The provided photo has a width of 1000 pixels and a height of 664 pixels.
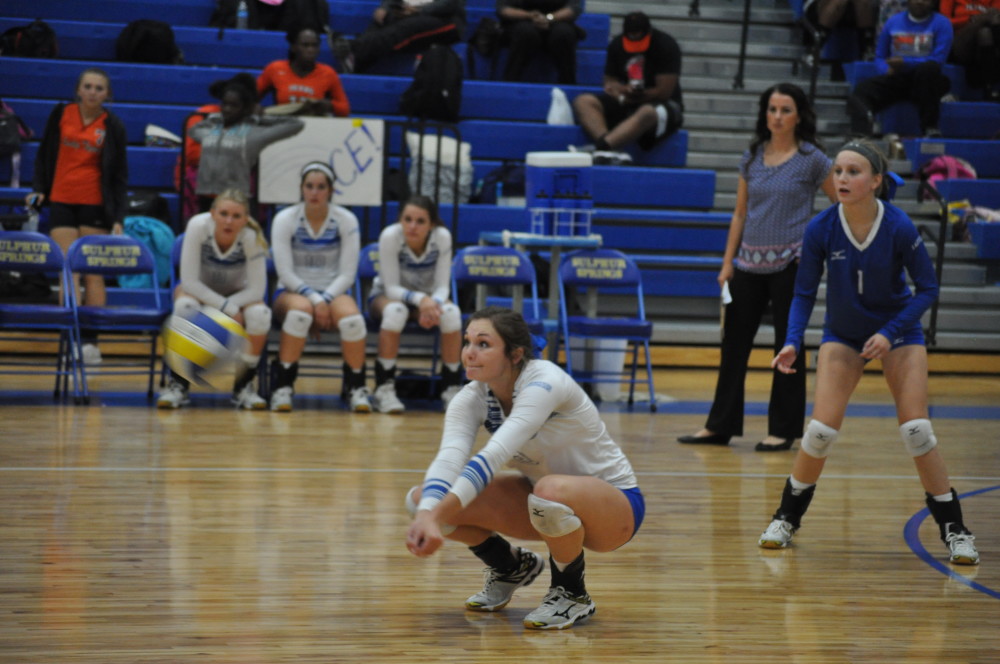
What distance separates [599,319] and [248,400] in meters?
2.31

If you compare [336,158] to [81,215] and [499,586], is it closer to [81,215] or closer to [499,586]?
[81,215]

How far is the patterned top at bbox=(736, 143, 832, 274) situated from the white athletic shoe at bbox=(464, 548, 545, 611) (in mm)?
3205

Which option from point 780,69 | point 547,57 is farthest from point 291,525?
point 780,69

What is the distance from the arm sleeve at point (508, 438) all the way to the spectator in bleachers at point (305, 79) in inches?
277

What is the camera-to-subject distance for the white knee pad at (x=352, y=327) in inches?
312

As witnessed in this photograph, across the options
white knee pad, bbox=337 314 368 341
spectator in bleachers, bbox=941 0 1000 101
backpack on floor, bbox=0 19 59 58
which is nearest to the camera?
white knee pad, bbox=337 314 368 341

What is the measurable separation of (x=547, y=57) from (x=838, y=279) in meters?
7.72

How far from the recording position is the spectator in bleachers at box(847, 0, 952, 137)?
11859 mm

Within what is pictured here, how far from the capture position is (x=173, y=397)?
784 centimetres

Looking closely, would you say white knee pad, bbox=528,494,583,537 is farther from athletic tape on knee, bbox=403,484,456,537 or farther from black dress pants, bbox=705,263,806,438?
black dress pants, bbox=705,263,806,438

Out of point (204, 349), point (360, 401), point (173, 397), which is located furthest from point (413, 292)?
point (204, 349)

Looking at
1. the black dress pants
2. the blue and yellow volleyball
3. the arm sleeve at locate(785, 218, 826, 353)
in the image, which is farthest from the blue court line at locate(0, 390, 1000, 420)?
the arm sleeve at locate(785, 218, 826, 353)

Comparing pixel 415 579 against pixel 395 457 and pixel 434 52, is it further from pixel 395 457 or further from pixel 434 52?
pixel 434 52

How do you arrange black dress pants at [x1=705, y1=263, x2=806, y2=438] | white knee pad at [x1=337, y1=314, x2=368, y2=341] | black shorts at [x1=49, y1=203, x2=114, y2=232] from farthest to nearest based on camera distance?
black shorts at [x1=49, y1=203, x2=114, y2=232] < white knee pad at [x1=337, y1=314, x2=368, y2=341] < black dress pants at [x1=705, y1=263, x2=806, y2=438]
